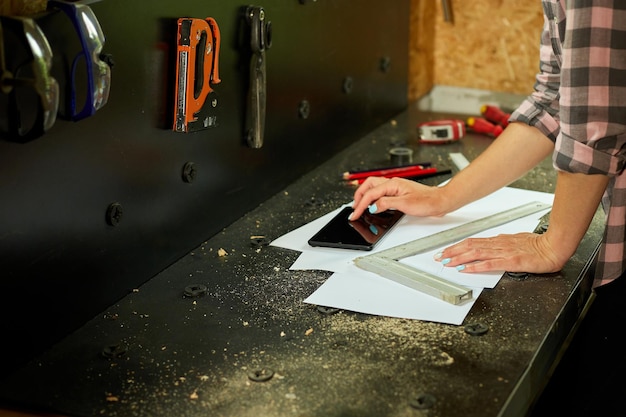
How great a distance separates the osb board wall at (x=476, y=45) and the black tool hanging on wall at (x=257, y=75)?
2.83 feet

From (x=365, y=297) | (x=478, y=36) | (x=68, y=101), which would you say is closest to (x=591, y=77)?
(x=365, y=297)

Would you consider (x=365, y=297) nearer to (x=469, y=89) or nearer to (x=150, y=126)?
(x=150, y=126)

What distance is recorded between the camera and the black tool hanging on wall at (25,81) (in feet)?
3.19

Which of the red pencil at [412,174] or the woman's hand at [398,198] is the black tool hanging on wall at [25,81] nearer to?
the woman's hand at [398,198]

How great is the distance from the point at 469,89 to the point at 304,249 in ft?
3.53

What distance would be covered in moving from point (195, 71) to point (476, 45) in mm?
1165

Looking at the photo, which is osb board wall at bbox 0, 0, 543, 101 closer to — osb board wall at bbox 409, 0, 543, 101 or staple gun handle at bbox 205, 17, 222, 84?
osb board wall at bbox 409, 0, 543, 101

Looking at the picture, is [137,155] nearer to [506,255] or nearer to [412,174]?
[506,255]

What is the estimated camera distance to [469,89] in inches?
92.4

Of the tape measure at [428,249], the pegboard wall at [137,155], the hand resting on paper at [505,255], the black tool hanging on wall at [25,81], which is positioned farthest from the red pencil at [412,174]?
the black tool hanging on wall at [25,81]

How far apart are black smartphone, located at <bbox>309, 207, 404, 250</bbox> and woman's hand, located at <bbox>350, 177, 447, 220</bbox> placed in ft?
0.05

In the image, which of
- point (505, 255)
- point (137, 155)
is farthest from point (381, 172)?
point (137, 155)

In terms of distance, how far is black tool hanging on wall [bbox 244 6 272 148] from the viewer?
1.51m

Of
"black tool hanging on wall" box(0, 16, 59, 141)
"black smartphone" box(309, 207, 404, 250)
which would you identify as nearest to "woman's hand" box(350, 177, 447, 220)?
"black smartphone" box(309, 207, 404, 250)
